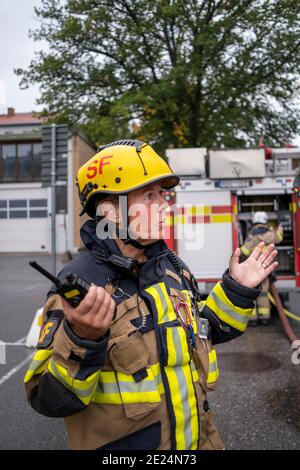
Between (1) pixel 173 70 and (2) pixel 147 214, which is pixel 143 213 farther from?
(1) pixel 173 70

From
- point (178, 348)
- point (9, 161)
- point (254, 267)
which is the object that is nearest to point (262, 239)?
point (254, 267)

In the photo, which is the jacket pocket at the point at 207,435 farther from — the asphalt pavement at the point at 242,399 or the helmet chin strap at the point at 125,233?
the asphalt pavement at the point at 242,399

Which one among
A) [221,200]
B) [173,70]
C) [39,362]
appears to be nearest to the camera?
[39,362]

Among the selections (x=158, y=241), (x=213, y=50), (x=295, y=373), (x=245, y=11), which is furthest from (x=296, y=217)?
(x=245, y=11)

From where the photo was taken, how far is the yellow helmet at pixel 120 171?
166 centimetres

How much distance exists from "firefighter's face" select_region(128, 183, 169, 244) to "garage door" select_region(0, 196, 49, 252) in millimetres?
25505

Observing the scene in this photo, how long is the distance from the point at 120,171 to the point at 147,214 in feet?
0.63

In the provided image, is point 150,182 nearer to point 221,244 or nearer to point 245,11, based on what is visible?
point 221,244

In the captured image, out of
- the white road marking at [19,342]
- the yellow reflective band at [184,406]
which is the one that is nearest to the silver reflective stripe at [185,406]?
the yellow reflective band at [184,406]

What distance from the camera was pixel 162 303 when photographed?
1586mm

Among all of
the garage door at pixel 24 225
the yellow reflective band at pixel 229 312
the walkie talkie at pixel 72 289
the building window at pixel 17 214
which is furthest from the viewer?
the building window at pixel 17 214

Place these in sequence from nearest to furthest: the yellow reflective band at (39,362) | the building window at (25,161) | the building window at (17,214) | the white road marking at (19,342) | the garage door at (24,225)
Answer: the yellow reflective band at (39,362)
the white road marking at (19,342)
the garage door at (24,225)
the building window at (17,214)
the building window at (25,161)

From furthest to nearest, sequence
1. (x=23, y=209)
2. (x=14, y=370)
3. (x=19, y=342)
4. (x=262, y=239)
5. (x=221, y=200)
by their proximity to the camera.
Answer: (x=23, y=209), (x=221, y=200), (x=262, y=239), (x=19, y=342), (x=14, y=370)

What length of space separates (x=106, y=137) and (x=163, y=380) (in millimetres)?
13525
